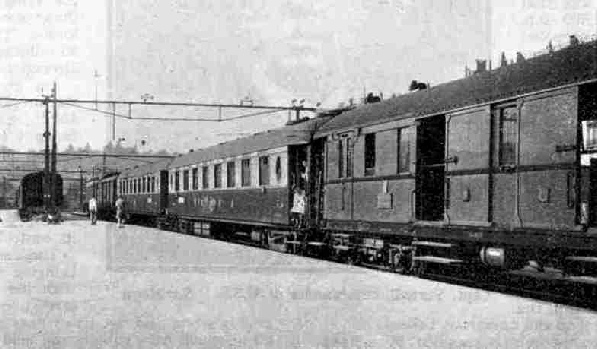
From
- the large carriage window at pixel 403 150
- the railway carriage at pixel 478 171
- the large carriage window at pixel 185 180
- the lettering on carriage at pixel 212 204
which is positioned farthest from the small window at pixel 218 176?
the large carriage window at pixel 403 150

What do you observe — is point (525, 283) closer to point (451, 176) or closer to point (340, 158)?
point (451, 176)

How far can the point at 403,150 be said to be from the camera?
14.8 metres

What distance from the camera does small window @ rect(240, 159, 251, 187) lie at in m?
24.5

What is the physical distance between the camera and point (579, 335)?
7984 millimetres

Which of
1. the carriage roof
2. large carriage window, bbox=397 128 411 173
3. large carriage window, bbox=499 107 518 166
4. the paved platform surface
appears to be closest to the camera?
the paved platform surface

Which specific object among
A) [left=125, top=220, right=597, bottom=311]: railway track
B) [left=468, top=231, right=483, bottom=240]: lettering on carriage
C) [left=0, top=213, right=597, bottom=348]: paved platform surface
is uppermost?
[left=468, top=231, right=483, bottom=240]: lettering on carriage

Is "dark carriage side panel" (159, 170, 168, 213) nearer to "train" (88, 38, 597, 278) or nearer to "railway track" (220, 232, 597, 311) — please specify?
"train" (88, 38, 597, 278)

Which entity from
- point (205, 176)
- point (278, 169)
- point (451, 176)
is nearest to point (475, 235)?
point (451, 176)

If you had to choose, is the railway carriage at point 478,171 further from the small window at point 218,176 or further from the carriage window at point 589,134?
the small window at point 218,176

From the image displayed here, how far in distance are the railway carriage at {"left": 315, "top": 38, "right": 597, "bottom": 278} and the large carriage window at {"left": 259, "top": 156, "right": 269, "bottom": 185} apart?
4971 mm

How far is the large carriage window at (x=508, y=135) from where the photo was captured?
455 inches

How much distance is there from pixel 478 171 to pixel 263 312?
4.62m

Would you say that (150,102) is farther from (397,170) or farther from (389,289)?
(389,289)

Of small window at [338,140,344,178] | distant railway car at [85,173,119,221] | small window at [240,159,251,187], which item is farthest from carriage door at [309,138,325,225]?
distant railway car at [85,173,119,221]
